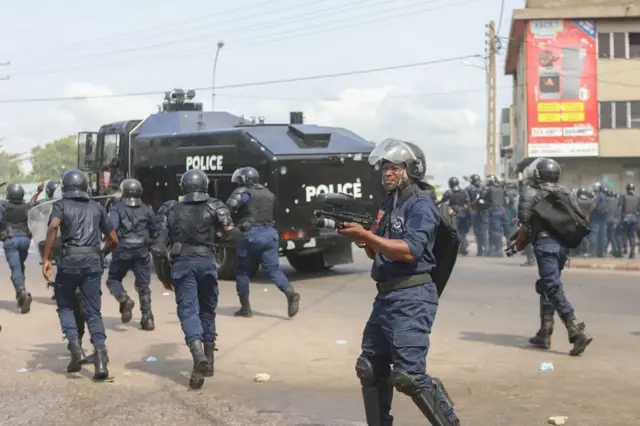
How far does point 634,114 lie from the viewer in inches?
1304

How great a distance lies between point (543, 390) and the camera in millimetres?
6664

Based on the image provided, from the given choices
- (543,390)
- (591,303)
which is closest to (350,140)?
(591,303)

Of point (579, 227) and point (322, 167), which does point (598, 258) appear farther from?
point (579, 227)

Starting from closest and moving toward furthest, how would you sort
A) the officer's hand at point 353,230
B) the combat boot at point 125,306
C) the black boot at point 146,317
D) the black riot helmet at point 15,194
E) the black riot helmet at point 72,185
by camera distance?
the officer's hand at point 353,230 < the black riot helmet at point 72,185 < the black boot at point 146,317 < the combat boot at point 125,306 < the black riot helmet at point 15,194

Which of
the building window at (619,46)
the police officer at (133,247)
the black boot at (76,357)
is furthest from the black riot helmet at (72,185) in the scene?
the building window at (619,46)

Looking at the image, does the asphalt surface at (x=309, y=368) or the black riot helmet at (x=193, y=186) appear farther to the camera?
the black riot helmet at (x=193, y=186)

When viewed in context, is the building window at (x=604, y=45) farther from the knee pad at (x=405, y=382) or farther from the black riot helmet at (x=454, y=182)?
the knee pad at (x=405, y=382)

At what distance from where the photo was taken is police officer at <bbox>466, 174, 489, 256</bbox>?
19.8 meters

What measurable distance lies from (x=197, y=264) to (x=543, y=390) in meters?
2.90

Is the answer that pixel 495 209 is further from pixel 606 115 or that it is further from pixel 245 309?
pixel 606 115

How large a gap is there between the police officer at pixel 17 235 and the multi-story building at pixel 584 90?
24722mm

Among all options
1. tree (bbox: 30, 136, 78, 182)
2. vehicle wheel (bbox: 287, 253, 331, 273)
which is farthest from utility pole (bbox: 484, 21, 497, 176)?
tree (bbox: 30, 136, 78, 182)

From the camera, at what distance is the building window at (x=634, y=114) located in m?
33.1

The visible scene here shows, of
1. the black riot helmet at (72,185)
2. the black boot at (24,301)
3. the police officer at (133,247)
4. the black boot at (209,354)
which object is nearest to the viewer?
the black boot at (209,354)
